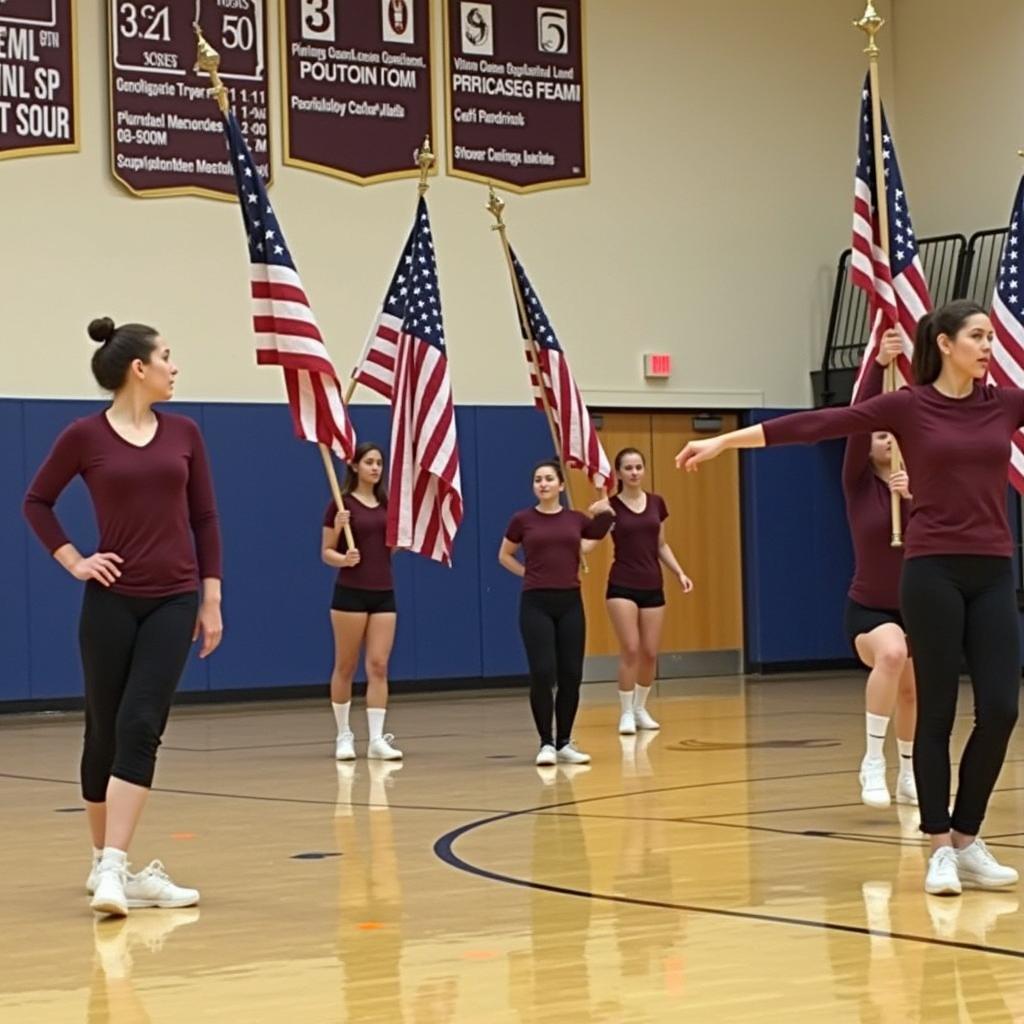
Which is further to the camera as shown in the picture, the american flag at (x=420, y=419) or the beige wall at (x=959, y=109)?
the beige wall at (x=959, y=109)

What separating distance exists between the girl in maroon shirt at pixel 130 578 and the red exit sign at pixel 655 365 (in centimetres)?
1353

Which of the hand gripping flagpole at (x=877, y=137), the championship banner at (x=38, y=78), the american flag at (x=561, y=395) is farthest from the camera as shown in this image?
the championship banner at (x=38, y=78)

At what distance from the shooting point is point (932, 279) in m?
20.5

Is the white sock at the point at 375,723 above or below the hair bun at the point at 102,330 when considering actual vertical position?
below

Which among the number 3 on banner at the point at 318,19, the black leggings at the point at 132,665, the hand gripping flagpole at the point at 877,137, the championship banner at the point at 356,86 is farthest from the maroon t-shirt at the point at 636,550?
the black leggings at the point at 132,665

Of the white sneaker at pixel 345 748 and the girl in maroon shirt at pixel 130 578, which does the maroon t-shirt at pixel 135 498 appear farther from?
the white sneaker at pixel 345 748

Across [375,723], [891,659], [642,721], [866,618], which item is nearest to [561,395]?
[642,721]

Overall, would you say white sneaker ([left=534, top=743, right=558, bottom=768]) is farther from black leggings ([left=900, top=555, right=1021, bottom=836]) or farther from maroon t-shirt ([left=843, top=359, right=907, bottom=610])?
black leggings ([left=900, top=555, right=1021, bottom=836])

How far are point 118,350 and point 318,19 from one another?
1238 cm

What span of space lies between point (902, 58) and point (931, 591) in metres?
16.1

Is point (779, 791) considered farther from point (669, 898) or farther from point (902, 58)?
point (902, 58)

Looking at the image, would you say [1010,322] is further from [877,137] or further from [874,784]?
[874,784]

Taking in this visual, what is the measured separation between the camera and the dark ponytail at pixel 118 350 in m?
6.59

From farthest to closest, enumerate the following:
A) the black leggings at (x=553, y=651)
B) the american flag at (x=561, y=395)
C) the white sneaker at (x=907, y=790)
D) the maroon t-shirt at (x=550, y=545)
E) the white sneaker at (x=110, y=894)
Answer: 1. the american flag at (x=561, y=395)
2. the maroon t-shirt at (x=550, y=545)
3. the black leggings at (x=553, y=651)
4. the white sneaker at (x=907, y=790)
5. the white sneaker at (x=110, y=894)
